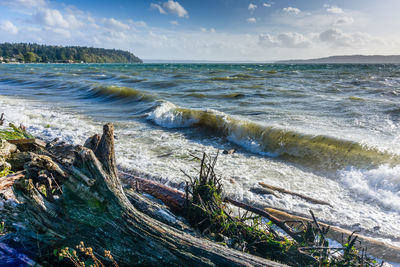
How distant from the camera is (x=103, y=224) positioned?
5.88 ft

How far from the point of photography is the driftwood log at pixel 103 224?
174 centimetres

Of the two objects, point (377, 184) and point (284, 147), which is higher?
point (284, 147)

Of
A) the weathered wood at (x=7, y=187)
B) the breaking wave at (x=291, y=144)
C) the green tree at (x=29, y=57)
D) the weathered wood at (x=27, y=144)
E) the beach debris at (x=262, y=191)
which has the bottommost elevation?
the beach debris at (x=262, y=191)

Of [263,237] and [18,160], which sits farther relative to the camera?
[18,160]

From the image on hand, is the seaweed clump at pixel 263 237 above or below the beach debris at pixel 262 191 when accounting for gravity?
above

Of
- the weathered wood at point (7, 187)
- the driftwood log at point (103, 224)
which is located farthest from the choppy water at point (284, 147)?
the driftwood log at point (103, 224)

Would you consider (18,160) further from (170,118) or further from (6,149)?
(170,118)

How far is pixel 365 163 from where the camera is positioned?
220 inches

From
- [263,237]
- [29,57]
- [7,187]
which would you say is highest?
[29,57]

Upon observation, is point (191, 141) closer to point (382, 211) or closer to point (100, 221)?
point (382, 211)

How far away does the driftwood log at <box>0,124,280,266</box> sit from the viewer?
68.6 inches

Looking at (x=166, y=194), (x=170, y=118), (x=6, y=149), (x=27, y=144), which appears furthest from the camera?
(x=170, y=118)

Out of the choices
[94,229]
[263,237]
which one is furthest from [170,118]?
[94,229]

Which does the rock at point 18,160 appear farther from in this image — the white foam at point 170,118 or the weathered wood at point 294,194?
the white foam at point 170,118
